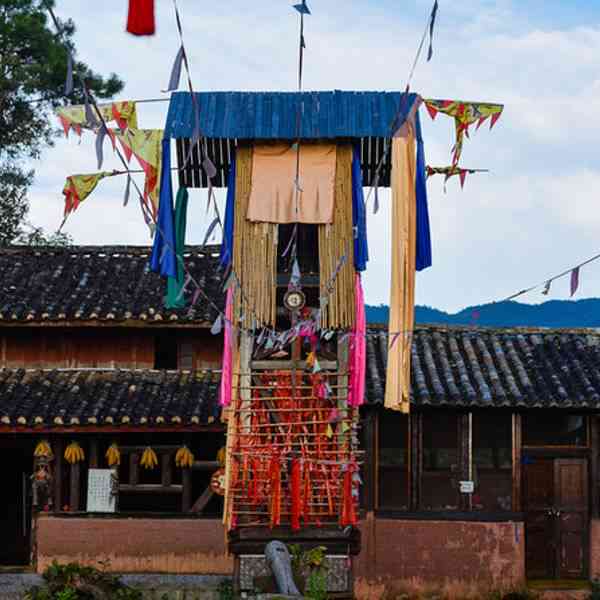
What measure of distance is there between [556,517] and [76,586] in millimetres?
9351

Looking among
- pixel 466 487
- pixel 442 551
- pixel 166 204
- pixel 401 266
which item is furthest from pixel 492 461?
pixel 166 204

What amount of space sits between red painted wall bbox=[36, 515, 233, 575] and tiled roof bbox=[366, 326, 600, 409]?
4.00m

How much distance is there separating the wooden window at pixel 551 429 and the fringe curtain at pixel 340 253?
580 cm

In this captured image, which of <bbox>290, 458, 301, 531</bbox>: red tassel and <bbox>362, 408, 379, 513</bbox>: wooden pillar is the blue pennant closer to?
<bbox>290, 458, 301, 531</bbox>: red tassel

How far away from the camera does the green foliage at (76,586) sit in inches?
768

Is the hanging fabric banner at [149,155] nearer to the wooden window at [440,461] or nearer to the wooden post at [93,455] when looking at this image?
the wooden post at [93,455]

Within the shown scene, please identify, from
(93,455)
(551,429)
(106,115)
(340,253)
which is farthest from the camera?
(551,429)

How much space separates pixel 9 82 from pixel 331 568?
21.7 meters

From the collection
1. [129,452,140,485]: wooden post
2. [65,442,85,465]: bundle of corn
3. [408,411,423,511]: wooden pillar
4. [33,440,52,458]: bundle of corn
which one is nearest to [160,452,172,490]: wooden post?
[129,452,140,485]: wooden post

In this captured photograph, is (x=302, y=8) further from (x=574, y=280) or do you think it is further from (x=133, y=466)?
(x=133, y=466)

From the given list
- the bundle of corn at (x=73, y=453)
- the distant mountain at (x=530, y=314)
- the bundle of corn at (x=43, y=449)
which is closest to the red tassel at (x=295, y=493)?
the bundle of corn at (x=73, y=453)

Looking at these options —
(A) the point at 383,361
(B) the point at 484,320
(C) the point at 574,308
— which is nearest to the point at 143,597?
(A) the point at 383,361

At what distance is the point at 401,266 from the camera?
18.4m

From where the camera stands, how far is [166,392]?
24.1 metres
